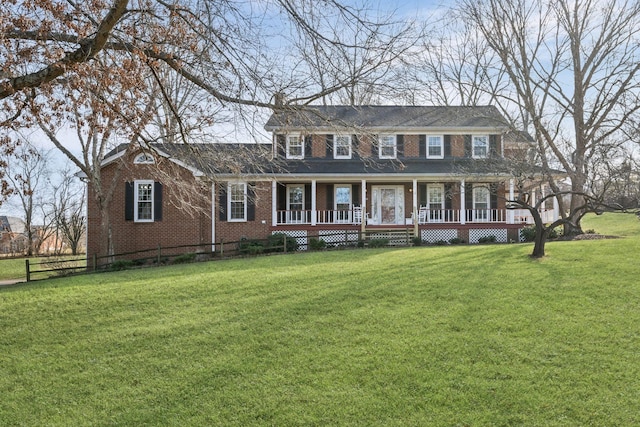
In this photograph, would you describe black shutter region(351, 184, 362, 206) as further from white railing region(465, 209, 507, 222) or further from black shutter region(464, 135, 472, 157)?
black shutter region(464, 135, 472, 157)

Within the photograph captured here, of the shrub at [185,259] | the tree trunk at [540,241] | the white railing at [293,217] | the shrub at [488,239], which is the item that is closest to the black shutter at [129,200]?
the shrub at [185,259]

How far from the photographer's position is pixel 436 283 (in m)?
10.7

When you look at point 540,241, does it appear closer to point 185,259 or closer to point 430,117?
point 185,259

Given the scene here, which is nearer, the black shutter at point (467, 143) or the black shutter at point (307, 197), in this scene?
the black shutter at point (307, 197)

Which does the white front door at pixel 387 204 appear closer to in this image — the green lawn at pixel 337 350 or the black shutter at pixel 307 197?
the black shutter at pixel 307 197

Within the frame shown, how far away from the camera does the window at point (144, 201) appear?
815 inches

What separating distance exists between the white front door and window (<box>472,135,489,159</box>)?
166 inches

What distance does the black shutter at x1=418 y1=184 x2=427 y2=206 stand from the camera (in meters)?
23.3

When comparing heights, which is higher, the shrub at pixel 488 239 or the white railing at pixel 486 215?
the white railing at pixel 486 215

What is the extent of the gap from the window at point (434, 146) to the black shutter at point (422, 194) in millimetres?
1721

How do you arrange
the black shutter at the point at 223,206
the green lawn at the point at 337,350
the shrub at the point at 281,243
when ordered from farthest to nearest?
the black shutter at the point at 223,206
the shrub at the point at 281,243
the green lawn at the point at 337,350

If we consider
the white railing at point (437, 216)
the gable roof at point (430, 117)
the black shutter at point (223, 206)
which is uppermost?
the gable roof at point (430, 117)

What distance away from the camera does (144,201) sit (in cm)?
2073

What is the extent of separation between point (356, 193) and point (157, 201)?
9.25 m
